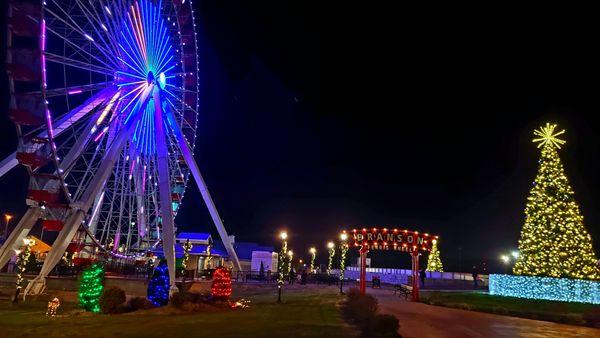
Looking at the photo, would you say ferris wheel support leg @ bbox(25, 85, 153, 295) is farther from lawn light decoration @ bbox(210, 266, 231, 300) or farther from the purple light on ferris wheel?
lawn light decoration @ bbox(210, 266, 231, 300)

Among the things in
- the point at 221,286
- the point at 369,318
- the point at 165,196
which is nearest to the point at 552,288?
the point at 221,286

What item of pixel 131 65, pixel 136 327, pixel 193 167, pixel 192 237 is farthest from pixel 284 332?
pixel 192 237

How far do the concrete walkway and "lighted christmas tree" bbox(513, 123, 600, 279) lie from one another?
425 inches

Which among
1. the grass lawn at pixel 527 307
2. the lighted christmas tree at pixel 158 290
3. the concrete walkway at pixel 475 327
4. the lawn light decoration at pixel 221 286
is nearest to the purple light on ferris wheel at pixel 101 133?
the lighted christmas tree at pixel 158 290

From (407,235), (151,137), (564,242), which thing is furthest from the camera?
(151,137)

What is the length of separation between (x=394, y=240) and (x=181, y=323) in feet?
70.5

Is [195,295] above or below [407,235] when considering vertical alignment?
below

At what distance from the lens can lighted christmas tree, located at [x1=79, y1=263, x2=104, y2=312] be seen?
21781 mm

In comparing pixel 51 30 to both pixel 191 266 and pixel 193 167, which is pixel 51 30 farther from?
pixel 191 266

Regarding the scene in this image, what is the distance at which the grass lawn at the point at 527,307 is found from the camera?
22594mm

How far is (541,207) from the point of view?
110 feet

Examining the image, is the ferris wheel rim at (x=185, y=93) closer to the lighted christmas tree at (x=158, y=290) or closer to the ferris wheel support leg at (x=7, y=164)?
the ferris wheel support leg at (x=7, y=164)

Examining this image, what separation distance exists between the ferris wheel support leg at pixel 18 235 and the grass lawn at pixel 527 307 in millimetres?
26596

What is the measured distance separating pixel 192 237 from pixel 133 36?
44738 mm
